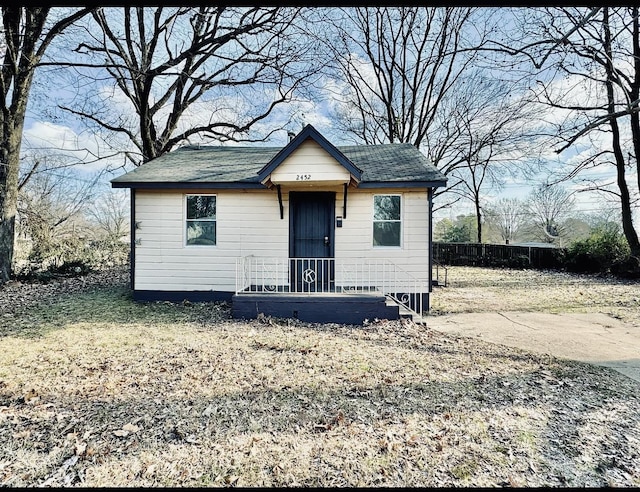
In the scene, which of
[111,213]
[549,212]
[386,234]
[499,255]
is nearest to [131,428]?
[386,234]

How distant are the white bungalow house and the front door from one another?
0.08 feet

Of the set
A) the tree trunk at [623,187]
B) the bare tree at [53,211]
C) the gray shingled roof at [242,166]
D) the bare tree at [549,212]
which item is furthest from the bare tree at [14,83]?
the bare tree at [549,212]

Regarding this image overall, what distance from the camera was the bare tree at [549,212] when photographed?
28.9 meters

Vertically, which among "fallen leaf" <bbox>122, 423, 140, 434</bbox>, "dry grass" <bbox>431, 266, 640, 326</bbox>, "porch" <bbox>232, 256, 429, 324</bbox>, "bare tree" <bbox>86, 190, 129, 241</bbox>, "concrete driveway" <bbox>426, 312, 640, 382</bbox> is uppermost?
"bare tree" <bbox>86, 190, 129, 241</bbox>

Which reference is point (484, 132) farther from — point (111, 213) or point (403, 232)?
point (111, 213)

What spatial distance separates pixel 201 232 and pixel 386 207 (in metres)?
4.73

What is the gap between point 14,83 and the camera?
989 centimetres

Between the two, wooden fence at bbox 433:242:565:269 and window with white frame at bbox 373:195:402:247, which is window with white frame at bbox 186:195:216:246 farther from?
wooden fence at bbox 433:242:565:269

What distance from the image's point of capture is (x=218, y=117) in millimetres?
15156

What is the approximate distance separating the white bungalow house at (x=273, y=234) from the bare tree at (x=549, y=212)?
26930mm

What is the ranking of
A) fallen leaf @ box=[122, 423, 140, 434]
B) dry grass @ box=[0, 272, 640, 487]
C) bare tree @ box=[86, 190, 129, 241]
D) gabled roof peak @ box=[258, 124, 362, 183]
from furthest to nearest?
bare tree @ box=[86, 190, 129, 241], gabled roof peak @ box=[258, 124, 362, 183], fallen leaf @ box=[122, 423, 140, 434], dry grass @ box=[0, 272, 640, 487]

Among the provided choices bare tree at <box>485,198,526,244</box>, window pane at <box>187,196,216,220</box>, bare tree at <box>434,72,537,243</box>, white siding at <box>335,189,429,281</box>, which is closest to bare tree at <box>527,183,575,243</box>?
bare tree at <box>485,198,526,244</box>

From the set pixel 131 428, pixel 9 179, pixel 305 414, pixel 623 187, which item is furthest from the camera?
pixel 623 187

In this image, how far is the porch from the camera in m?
6.53
